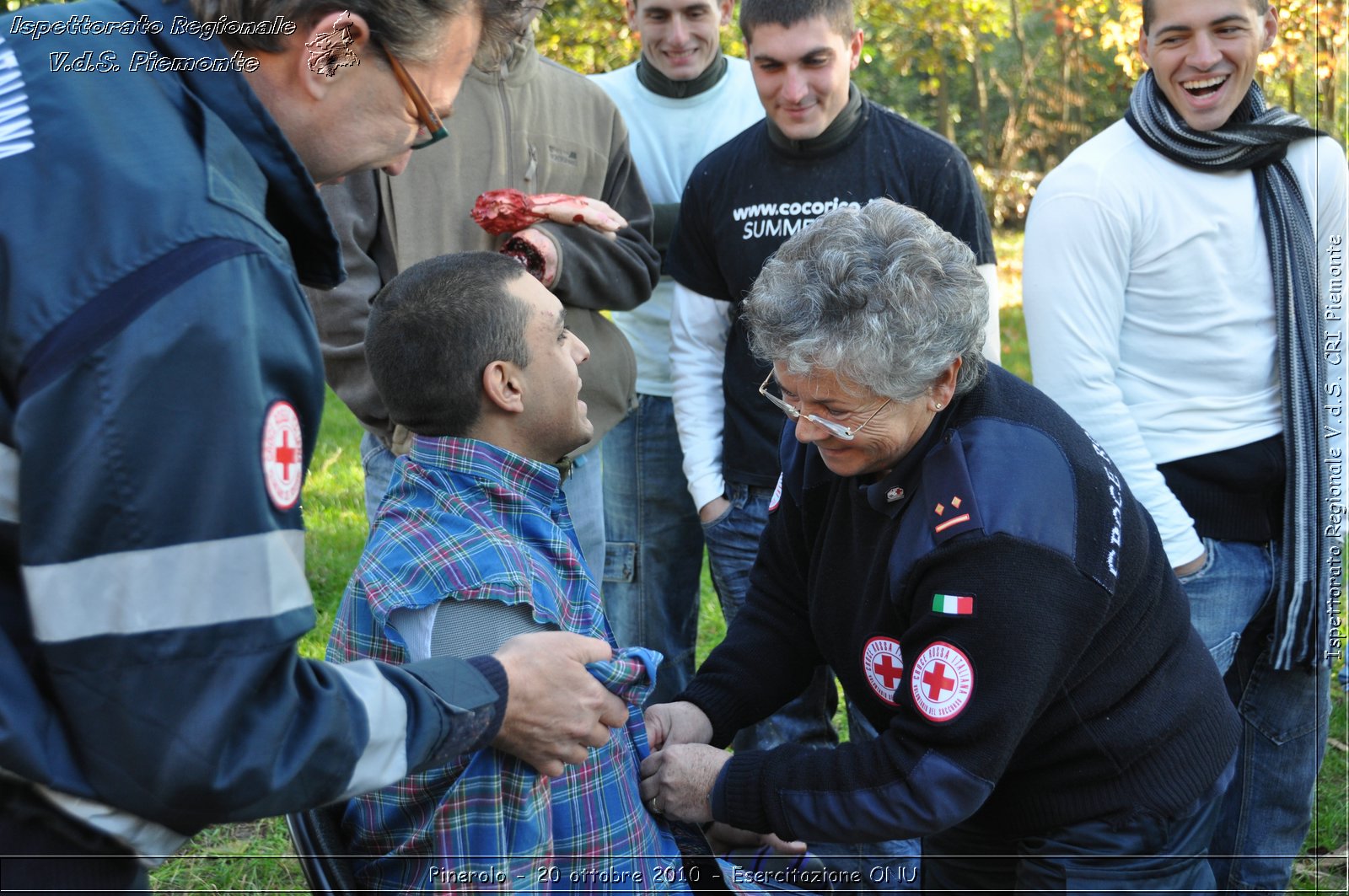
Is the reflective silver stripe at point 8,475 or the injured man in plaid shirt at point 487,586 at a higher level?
the reflective silver stripe at point 8,475

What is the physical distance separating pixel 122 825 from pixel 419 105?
3.37ft

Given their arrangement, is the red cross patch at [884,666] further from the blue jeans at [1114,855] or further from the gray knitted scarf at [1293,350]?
the gray knitted scarf at [1293,350]

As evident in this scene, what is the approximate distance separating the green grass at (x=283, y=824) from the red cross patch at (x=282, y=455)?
96.0 inches

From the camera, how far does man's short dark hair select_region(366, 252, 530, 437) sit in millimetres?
2340

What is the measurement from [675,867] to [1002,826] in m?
0.69

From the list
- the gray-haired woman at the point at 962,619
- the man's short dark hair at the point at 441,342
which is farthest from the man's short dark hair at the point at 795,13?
the man's short dark hair at the point at 441,342

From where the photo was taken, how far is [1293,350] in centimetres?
313

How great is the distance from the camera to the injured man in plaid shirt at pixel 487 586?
2.07 meters

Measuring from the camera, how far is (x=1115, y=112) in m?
16.0

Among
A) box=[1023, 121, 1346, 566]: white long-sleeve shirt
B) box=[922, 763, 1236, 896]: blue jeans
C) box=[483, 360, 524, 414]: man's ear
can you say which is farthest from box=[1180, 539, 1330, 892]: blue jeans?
box=[483, 360, 524, 414]: man's ear

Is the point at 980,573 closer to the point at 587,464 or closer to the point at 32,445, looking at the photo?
the point at 32,445

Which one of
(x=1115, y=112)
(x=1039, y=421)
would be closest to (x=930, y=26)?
(x=1115, y=112)

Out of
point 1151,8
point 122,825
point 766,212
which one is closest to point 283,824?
point 766,212

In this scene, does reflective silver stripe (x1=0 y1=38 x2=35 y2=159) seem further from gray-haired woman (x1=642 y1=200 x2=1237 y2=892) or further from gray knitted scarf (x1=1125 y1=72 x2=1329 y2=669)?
gray knitted scarf (x1=1125 y1=72 x2=1329 y2=669)
